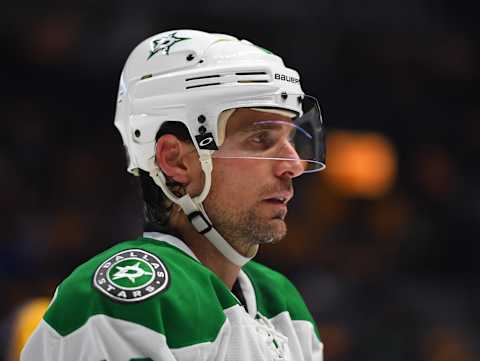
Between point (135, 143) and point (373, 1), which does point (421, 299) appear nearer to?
point (373, 1)

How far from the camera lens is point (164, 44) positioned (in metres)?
2.21

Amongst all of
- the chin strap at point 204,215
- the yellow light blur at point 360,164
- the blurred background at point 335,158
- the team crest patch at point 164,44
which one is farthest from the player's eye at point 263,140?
the yellow light blur at point 360,164

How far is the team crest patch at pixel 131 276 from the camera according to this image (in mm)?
1776

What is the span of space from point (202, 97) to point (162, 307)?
0.53m

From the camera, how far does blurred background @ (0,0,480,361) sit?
5.24 meters

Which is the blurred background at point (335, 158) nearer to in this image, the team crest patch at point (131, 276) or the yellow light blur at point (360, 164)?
the yellow light blur at point (360, 164)

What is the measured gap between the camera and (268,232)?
6.89ft

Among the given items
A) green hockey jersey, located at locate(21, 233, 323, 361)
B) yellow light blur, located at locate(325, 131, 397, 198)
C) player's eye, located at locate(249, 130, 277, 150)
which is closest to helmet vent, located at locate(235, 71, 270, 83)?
player's eye, located at locate(249, 130, 277, 150)

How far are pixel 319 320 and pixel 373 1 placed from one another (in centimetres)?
206

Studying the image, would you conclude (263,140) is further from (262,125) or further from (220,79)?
(220,79)

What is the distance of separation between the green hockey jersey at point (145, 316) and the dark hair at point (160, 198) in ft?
0.43

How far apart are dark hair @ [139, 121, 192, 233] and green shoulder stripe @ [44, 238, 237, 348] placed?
246 mm

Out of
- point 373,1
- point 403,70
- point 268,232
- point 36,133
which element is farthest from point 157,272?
point 403,70

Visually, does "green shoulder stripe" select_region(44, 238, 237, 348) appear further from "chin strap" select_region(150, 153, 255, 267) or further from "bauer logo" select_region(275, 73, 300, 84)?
"bauer logo" select_region(275, 73, 300, 84)
